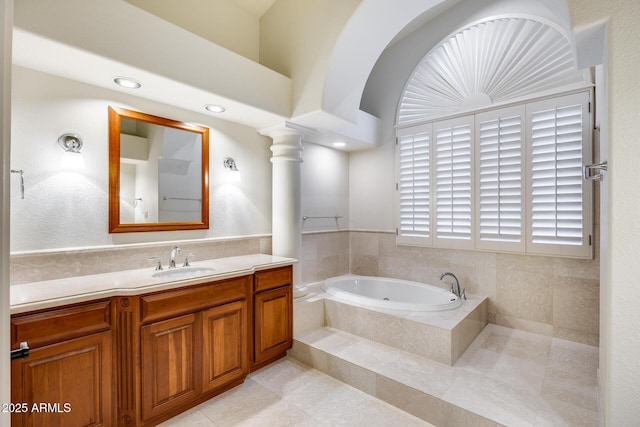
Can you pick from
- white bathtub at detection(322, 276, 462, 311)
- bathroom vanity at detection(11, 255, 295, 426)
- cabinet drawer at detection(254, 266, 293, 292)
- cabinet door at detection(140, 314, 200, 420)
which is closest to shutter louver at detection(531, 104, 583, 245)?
white bathtub at detection(322, 276, 462, 311)

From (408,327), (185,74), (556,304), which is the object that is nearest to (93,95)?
(185,74)

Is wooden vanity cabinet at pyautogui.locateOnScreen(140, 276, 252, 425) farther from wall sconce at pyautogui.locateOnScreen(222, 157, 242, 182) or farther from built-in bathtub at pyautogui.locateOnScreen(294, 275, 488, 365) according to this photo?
wall sconce at pyautogui.locateOnScreen(222, 157, 242, 182)

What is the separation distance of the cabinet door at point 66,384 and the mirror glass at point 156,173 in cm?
84

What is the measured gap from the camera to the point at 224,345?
7.20 ft

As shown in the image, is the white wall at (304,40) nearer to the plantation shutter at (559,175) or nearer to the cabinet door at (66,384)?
the plantation shutter at (559,175)

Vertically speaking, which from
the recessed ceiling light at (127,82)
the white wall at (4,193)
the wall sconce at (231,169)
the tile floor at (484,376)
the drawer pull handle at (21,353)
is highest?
the recessed ceiling light at (127,82)

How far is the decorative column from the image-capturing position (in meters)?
2.98

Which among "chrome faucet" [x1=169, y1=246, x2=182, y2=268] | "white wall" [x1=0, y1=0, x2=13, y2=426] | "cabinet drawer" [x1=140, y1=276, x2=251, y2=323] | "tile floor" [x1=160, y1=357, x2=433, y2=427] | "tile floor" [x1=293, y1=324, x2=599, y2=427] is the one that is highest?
"white wall" [x1=0, y1=0, x2=13, y2=426]

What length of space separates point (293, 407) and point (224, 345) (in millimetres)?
655

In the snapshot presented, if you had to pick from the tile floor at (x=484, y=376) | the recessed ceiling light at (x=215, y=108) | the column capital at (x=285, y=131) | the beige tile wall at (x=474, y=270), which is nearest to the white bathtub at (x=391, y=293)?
the beige tile wall at (x=474, y=270)

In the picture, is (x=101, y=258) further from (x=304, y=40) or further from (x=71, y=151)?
(x=304, y=40)

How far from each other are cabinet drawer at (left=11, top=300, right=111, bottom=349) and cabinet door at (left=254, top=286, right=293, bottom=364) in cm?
105

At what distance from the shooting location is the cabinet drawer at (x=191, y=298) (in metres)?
1.82

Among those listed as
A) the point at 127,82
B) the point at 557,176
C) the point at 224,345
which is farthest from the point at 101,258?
the point at 557,176
